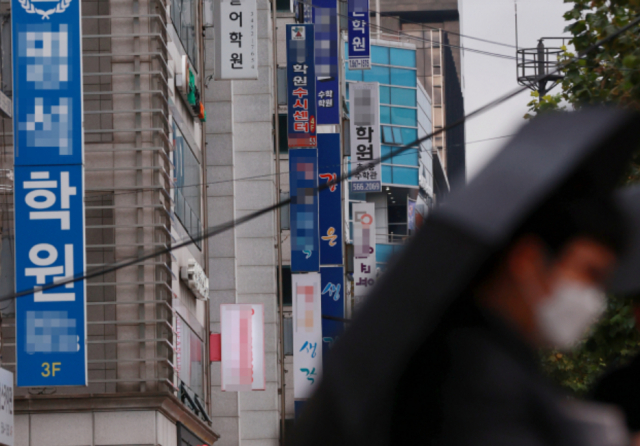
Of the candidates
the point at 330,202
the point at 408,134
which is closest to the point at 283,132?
the point at 330,202

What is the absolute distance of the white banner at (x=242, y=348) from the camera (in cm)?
2362

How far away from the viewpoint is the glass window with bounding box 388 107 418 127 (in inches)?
3063

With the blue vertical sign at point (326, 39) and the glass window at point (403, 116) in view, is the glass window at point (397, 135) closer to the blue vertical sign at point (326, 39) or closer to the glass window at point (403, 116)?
the glass window at point (403, 116)

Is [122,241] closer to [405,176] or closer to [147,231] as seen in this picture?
[147,231]

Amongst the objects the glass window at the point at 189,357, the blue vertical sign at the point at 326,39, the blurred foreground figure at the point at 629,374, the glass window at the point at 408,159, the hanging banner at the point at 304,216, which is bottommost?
the blurred foreground figure at the point at 629,374

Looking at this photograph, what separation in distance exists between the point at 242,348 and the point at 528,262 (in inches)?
915

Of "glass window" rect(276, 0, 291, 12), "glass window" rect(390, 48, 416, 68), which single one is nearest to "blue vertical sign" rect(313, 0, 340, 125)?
"glass window" rect(276, 0, 291, 12)

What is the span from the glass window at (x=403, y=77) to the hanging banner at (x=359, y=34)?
42.2 metres

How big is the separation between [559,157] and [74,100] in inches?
582

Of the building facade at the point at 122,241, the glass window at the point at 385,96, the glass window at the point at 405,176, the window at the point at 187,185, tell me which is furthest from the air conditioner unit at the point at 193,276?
the glass window at the point at 405,176

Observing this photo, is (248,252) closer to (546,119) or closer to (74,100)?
(74,100)

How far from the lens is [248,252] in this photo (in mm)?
32281

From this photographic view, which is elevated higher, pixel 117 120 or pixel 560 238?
pixel 117 120

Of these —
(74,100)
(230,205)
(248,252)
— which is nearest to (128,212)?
(74,100)
